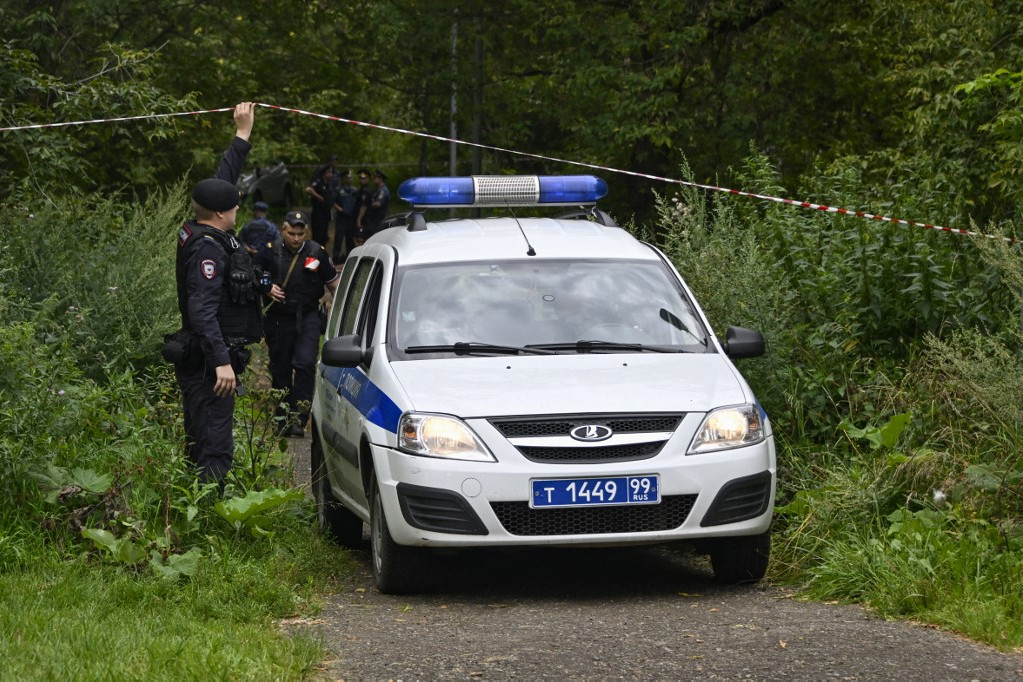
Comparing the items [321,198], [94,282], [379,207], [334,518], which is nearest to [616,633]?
[334,518]

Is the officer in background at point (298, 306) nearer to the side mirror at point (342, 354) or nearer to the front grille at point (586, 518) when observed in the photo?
the side mirror at point (342, 354)

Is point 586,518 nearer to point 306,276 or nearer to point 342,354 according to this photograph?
point 342,354

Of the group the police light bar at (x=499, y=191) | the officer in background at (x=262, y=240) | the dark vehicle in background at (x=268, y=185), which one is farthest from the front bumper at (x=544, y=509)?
the dark vehicle in background at (x=268, y=185)

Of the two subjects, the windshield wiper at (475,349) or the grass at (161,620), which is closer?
the grass at (161,620)

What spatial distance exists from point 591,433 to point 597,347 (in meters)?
0.88

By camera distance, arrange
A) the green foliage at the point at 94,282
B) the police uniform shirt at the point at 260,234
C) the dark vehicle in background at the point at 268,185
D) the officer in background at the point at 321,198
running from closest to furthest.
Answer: the green foliage at the point at 94,282 → the police uniform shirt at the point at 260,234 → the officer in background at the point at 321,198 → the dark vehicle in background at the point at 268,185

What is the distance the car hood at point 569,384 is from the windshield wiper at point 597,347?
0.08 metres

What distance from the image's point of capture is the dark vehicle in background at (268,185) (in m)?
33.1

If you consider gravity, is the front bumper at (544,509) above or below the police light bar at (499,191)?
below

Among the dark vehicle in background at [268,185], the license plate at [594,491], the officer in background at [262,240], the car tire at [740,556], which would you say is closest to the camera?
the license plate at [594,491]

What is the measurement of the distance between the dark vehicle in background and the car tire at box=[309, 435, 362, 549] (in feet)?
77.5

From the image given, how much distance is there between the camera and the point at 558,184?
9.30 metres

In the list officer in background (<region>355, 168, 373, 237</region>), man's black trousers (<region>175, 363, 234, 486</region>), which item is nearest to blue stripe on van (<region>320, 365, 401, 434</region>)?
man's black trousers (<region>175, 363, 234, 486</region>)

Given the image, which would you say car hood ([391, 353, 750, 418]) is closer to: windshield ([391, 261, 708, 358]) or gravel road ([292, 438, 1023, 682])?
windshield ([391, 261, 708, 358])
